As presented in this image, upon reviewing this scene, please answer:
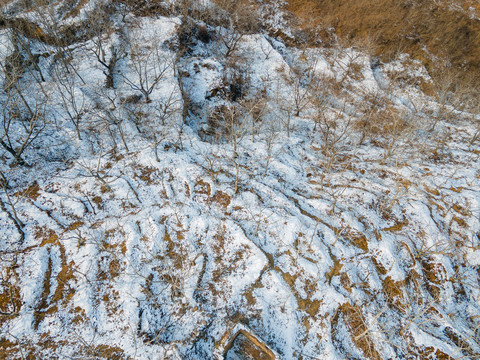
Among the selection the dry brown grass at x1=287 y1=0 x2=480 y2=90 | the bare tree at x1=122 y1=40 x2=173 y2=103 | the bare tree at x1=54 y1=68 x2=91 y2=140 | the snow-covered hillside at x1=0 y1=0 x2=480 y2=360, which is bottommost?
the snow-covered hillside at x1=0 y1=0 x2=480 y2=360

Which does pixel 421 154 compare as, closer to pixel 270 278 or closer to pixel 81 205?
pixel 270 278

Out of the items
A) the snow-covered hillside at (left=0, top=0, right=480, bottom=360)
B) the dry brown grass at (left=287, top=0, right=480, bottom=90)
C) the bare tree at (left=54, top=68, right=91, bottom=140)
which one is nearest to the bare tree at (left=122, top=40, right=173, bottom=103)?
the snow-covered hillside at (left=0, top=0, right=480, bottom=360)

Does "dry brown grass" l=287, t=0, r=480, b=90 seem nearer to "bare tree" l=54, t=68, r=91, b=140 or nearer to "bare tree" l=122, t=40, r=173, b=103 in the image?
"bare tree" l=122, t=40, r=173, b=103

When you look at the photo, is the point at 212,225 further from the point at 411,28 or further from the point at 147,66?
the point at 411,28

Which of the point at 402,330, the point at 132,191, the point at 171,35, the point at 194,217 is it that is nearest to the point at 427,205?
the point at 402,330

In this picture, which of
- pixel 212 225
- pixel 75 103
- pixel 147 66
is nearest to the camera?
pixel 212 225

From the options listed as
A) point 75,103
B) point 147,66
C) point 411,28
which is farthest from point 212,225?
point 411,28
